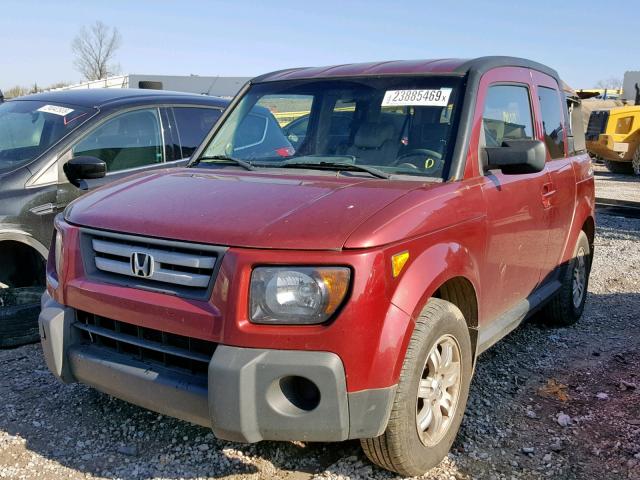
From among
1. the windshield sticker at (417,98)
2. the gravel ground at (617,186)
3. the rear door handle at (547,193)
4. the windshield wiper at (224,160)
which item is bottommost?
the gravel ground at (617,186)

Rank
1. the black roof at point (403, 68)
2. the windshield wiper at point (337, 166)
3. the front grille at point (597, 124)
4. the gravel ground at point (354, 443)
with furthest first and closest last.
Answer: the front grille at point (597, 124), the black roof at point (403, 68), the windshield wiper at point (337, 166), the gravel ground at point (354, 443)

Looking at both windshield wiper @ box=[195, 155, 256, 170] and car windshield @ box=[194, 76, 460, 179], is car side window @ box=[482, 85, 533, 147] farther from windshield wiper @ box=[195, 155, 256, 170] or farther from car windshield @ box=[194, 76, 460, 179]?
windshield wiper @ box=[195, 155, 256, 170]

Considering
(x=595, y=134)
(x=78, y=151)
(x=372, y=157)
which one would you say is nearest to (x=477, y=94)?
(x=372, y=157)

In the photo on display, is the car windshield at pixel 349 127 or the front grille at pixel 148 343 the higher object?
the car windshield at pixel 349 127

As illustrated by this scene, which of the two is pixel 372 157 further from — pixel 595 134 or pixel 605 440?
pixel 595 134

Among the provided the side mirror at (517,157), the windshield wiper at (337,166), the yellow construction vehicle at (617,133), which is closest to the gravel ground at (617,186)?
the yellow construction vehicle at (617,133)

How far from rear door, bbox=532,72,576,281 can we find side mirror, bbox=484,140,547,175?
36.3 inches

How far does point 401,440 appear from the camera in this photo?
260 cm

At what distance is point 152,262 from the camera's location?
258cm

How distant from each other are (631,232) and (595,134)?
29.4 ft

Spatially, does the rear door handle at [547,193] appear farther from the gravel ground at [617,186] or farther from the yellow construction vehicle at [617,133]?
the yellow construction vehicle at [617,133]

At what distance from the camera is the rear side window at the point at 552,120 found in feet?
14.5

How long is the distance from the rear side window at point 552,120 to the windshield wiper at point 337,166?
5.85 feet

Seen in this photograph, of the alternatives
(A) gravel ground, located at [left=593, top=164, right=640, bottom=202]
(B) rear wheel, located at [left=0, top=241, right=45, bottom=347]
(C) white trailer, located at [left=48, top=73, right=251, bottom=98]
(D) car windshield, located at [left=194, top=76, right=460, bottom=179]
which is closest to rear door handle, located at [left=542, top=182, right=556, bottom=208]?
(D) car windshield, located at [left=194, top=76, right=460, bottom=179]
